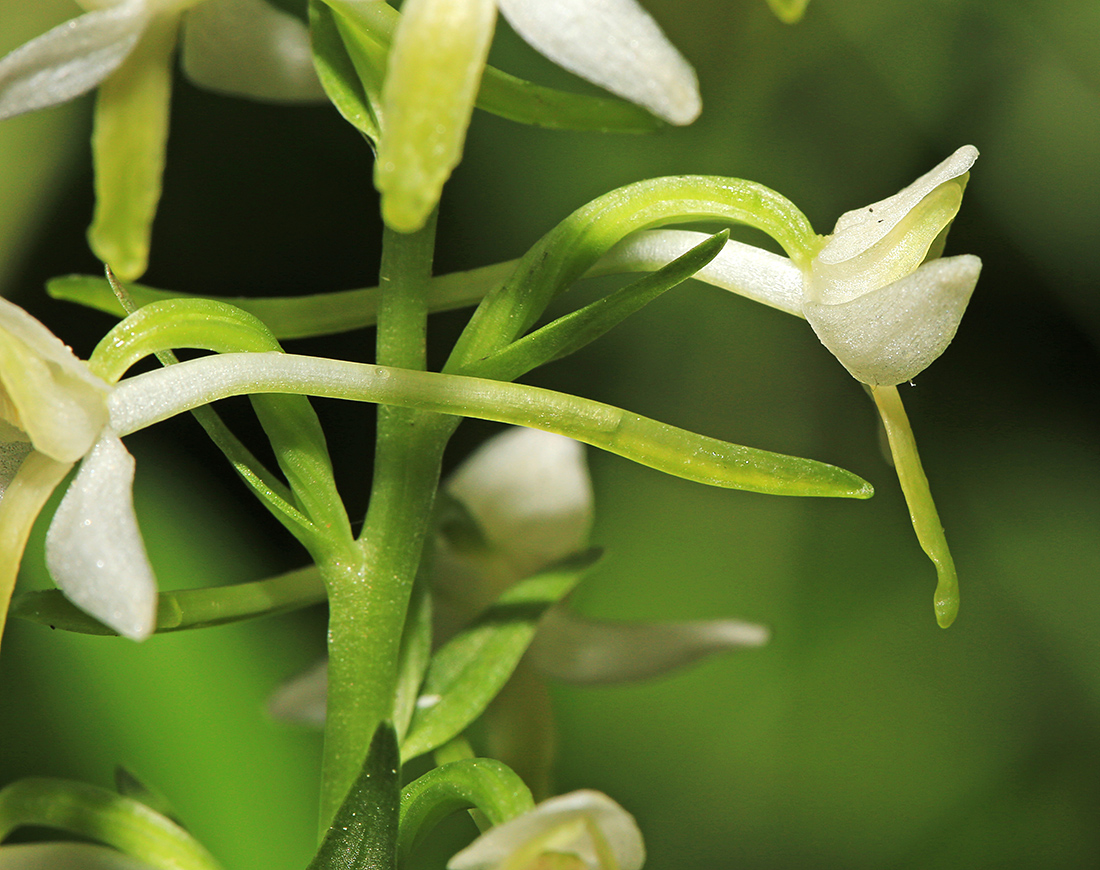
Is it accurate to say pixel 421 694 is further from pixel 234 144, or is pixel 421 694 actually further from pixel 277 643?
pixel 234 144

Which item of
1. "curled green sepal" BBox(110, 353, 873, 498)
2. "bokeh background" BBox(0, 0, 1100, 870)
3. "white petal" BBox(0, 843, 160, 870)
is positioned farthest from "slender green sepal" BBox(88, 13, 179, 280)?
"bokeh background" BBox(0, 0, 1100, 870)

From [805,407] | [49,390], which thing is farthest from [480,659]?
[805,407]

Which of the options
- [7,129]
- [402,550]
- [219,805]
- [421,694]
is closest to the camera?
[402,550]

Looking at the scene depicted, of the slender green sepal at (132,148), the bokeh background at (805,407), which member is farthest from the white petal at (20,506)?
the bokeh background at (805,407)

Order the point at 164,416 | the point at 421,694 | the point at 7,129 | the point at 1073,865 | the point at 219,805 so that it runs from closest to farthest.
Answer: the point at 164,416 < the point at 421,694 < the point at 219,805 < the point at 7,129 < the point at 1073,865

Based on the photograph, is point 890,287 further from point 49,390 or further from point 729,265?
point 49,390

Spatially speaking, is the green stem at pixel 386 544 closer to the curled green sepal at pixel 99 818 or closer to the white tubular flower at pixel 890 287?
the curled green sepal at pixel 99 818

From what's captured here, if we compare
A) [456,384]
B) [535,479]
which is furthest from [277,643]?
[456,384]
